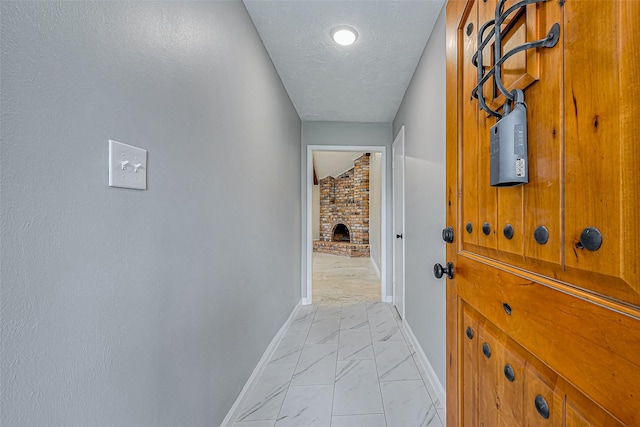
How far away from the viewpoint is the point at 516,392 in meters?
0.59

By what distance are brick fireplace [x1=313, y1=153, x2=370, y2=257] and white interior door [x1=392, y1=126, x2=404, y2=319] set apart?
383 centimetres

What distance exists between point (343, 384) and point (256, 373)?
60 cm

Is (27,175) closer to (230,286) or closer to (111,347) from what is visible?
(111,347)

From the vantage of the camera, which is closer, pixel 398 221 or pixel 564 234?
pixel 564 234

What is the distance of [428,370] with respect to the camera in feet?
5.83

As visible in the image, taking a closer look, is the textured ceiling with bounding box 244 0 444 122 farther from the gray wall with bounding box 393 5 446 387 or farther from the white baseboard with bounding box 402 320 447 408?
the white baseboard with bounding box 402 320 447 408

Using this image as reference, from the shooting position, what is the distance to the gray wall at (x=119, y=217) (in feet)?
1.67

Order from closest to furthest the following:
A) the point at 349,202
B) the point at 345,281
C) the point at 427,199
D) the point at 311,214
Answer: the point at 427,199
the point at 311,214
the point at 345,281
the point at 349,202

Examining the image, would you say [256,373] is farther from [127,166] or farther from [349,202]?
[349,202]

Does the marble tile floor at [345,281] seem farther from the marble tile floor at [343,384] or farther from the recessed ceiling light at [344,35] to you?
the recessed ceiling light at [344,35]

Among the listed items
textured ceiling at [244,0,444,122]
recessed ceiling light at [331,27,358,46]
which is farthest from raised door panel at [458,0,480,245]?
recessed ceiling light at [331,27,358,46]

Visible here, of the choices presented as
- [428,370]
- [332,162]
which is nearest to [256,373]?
[428,370]

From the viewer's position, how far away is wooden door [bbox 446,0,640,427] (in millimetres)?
373

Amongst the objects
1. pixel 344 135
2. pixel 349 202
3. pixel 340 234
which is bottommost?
pixel 340 234
